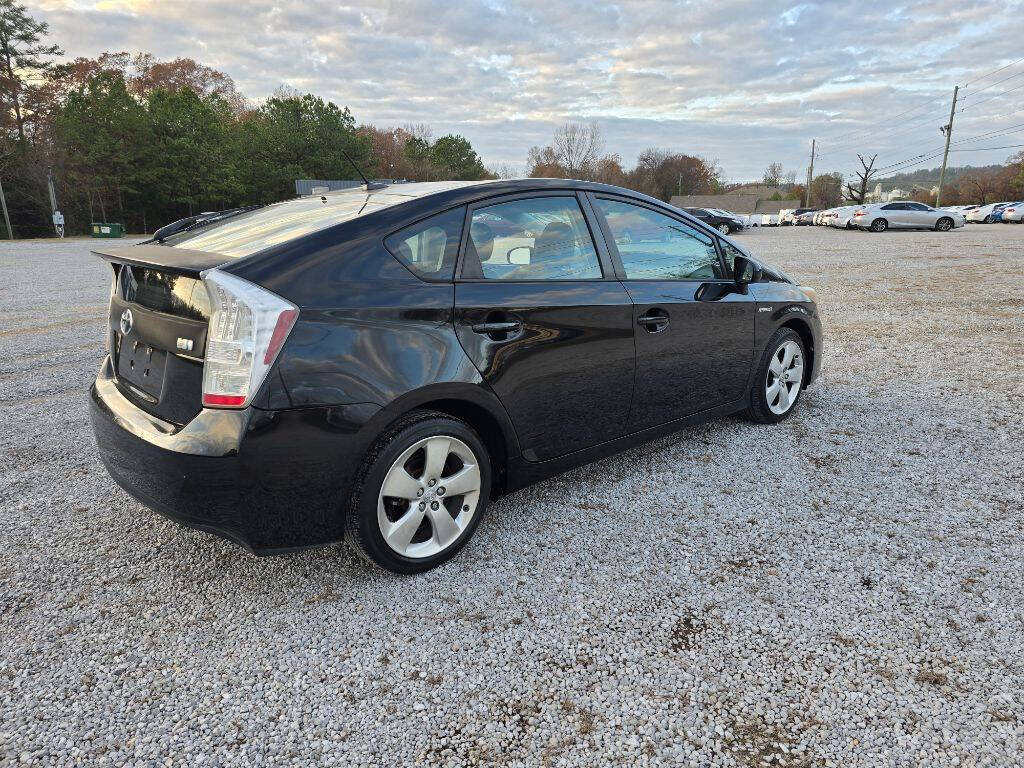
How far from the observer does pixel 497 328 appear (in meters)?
2.79

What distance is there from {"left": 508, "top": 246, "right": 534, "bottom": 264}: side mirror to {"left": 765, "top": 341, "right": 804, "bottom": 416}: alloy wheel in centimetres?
215

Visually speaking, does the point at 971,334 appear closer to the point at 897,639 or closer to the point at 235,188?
the point at 897,639

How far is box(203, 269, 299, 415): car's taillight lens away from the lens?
223 centimetres

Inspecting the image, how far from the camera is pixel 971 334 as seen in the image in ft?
25.4

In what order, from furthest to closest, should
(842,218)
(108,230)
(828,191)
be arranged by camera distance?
(828,191) → (108,230) → (842,218)

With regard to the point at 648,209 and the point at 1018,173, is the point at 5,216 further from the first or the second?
the point at 1018,173

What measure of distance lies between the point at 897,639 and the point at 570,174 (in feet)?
276

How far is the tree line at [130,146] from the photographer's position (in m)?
41.3

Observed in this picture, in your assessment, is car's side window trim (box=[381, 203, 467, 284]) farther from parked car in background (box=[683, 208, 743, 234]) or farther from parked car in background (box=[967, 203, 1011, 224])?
parked car in background (box=[967, 203, 1011, 224])

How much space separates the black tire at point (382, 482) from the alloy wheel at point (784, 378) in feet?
8.49

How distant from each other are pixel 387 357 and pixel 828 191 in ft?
379

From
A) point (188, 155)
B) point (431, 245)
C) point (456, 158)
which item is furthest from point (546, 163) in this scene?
point (431, 245)

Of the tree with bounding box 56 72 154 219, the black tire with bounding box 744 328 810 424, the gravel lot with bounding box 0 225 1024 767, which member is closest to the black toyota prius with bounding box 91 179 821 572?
the gravel lot with bounding box 0 225 1024 767

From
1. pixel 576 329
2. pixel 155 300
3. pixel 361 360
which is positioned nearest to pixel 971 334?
pixel 576 329
